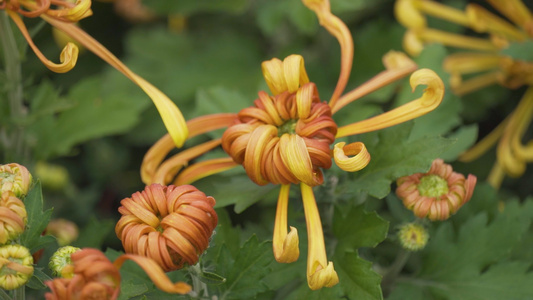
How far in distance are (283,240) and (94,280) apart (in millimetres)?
251

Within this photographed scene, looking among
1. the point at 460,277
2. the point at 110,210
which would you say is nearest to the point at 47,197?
the point at 110,210

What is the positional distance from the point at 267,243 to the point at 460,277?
0.39 metres

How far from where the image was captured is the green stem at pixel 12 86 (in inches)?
44.0

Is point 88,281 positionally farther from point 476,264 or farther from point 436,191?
point 476,264

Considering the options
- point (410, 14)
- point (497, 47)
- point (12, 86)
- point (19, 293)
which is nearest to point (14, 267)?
point (19, 293)

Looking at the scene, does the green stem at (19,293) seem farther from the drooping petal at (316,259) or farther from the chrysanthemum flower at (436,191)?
the chrysanthemum flower at (436,191)

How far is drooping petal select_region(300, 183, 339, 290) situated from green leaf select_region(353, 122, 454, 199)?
0.33 feet

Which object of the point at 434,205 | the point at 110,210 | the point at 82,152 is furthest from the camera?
the point at 82,152

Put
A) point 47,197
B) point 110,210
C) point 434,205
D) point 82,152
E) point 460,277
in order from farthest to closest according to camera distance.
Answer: point 82,152, point 110,210, point 47,197, point 460,277, point 434,205

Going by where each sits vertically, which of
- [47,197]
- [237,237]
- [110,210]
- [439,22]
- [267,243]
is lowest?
[110,210]

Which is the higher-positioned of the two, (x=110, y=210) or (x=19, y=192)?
(x=19, y=192)

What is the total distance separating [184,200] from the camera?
784 millimetres

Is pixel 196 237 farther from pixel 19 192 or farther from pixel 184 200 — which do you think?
pixel 19 192

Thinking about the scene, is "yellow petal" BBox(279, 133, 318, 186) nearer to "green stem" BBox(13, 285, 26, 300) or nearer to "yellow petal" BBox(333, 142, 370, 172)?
"yellow petal" BBox(333, 142, 370, 172)
